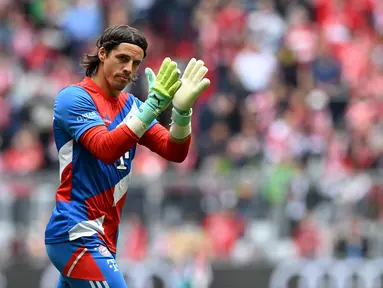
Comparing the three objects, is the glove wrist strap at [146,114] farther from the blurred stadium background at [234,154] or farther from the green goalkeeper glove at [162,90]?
the blurred stadium background at [234,154]

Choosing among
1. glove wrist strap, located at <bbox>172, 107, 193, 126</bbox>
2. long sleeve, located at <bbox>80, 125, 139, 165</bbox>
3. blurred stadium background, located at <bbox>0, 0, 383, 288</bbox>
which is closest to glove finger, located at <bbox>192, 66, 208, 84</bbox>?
glove wrist strap, located at <bbox>172, 107, 193, 126</bbox>

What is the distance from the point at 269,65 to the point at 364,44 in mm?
2021

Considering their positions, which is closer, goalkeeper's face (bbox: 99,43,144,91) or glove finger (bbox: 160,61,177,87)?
glove finger (bbox: 160,61,177,87)

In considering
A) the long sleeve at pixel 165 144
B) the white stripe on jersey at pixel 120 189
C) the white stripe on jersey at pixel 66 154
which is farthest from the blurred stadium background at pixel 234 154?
the white stripe on jersey at pixel 66 154

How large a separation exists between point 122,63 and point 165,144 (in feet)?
2.11

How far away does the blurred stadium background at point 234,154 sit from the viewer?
1370 centimetres

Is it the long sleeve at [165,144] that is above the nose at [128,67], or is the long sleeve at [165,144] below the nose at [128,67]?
below

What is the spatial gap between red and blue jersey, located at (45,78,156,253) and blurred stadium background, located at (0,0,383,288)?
276 inches

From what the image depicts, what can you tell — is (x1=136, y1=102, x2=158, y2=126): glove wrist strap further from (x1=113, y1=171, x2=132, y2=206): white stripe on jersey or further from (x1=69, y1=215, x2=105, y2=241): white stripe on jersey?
(x1=69, y1=215, x2=105, y2=241): white stripe on jersey

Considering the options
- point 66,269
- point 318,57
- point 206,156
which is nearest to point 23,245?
point 206,156

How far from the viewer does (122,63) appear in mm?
6500

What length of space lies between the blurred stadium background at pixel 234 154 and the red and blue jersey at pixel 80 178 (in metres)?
7.01

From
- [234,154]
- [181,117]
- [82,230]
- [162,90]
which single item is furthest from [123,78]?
[234,154]

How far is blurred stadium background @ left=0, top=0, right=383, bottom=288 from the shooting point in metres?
13.7
